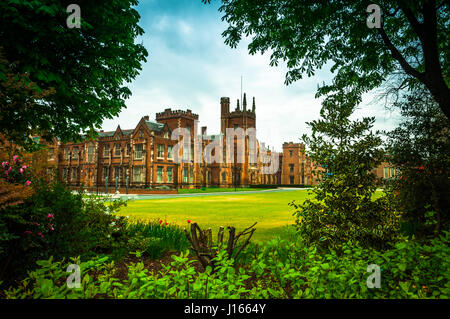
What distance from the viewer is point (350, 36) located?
7625 mm

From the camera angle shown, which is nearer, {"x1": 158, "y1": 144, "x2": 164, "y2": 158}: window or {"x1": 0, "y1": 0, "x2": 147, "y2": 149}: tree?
{"x1": 0, "y1": 0, "x2": 147, "y2": 149}: tree

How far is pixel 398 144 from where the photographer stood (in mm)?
8508

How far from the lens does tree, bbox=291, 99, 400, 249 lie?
5086 millimetres

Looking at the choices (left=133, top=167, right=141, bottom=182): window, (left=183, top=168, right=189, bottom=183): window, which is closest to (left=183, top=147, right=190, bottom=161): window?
(left=183, top=168, right=189, bottom=183): window

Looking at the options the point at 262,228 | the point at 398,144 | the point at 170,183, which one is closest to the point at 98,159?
the point at 170,183

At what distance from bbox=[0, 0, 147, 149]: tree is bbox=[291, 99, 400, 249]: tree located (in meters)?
5.40

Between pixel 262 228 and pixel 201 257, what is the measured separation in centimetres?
614

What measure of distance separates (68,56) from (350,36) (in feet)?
26.4

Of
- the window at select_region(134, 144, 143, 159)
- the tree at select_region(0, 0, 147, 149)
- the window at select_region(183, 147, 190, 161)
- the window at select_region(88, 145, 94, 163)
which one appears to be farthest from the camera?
the window at select_region(88, 145, 94, 163)

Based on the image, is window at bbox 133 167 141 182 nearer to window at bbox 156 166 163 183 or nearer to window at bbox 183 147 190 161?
window at bbox 156 166 163 183

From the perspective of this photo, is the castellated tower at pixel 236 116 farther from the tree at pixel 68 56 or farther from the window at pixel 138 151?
the tree at pixel 68 56

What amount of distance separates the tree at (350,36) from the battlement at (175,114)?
41.5 meters

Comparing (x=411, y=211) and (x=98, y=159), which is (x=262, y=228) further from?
(x=98, y=159)

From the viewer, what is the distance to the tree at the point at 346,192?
5.09 meters
